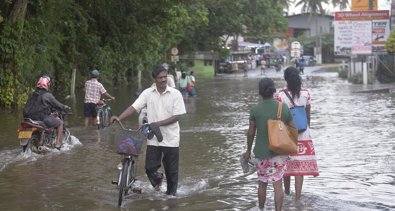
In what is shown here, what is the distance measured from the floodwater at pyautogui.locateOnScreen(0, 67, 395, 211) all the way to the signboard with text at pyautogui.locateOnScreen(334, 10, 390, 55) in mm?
19414

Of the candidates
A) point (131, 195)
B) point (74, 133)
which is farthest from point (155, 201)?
point (74, 133)

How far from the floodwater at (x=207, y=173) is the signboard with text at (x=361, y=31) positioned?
19.4 metres

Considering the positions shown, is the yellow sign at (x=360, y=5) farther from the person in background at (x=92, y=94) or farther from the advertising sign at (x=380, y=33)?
the person in background at (x=92, y=94)

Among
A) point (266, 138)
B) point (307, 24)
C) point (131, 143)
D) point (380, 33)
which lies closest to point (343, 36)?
point (380, 33)

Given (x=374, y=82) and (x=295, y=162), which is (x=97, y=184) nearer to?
(x=295, y=162)

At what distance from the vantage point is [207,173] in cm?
1023

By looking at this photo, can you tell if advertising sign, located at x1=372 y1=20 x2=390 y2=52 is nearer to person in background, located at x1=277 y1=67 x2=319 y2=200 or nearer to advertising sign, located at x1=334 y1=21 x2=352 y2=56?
advertising sign, located at x1=334 y1=21 x2=352 y2=56

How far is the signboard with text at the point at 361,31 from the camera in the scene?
119 ft

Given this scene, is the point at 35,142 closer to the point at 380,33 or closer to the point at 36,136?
the point at 36,136

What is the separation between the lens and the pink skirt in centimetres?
783

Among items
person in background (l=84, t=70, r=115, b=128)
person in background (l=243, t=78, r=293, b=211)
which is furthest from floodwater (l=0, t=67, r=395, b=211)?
person in background (l=243, t=78, r=293, b=211)

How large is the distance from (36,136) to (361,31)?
27.8 meters

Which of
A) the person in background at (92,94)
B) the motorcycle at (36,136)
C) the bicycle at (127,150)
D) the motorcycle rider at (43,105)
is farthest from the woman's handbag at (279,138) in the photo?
the person in background at (92,94)

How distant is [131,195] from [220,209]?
4.32 ft
